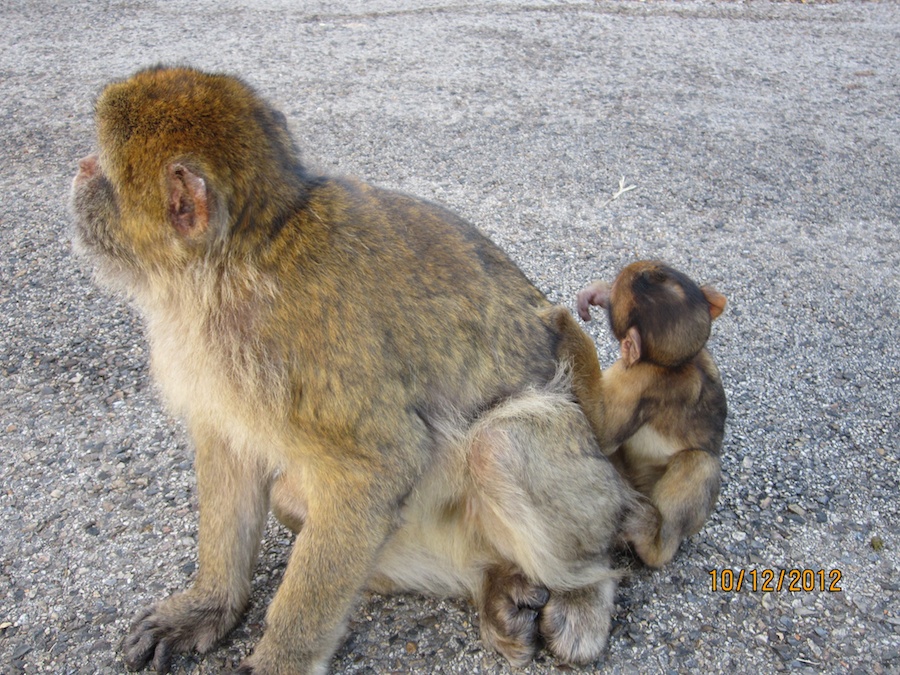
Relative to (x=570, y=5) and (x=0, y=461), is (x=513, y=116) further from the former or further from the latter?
(x=0, y=461)

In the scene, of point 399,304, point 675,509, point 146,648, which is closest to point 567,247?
point 675,509

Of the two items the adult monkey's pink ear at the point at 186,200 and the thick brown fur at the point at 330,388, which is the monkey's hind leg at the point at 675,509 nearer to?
the thick brown fur at the point at 330,388

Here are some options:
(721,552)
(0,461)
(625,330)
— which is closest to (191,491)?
(0,461)

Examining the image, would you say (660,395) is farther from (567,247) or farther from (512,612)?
(567,247)

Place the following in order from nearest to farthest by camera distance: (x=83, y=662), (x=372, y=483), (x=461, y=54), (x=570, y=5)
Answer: (x=372, y=483) → (x=83, y=662) → (x=461, y=54) → (x=570, y=5)

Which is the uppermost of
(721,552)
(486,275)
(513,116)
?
(486,275)

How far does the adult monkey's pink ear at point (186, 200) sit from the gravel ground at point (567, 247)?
76cm

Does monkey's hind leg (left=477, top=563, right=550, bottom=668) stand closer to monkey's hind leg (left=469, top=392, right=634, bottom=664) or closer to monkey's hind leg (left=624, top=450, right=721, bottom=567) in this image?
monkey's hind leg (left=469, top=392, right=634, bottom=664)

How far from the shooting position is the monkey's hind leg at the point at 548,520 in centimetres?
234

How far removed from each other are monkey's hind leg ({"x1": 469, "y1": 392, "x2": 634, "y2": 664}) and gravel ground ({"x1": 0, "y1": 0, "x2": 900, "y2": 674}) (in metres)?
0.11

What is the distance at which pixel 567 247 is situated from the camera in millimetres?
4332

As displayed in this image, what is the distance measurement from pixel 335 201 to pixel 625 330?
3.24 feet

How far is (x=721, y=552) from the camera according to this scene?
2.79 meters

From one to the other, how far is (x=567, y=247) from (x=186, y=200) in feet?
8.35
